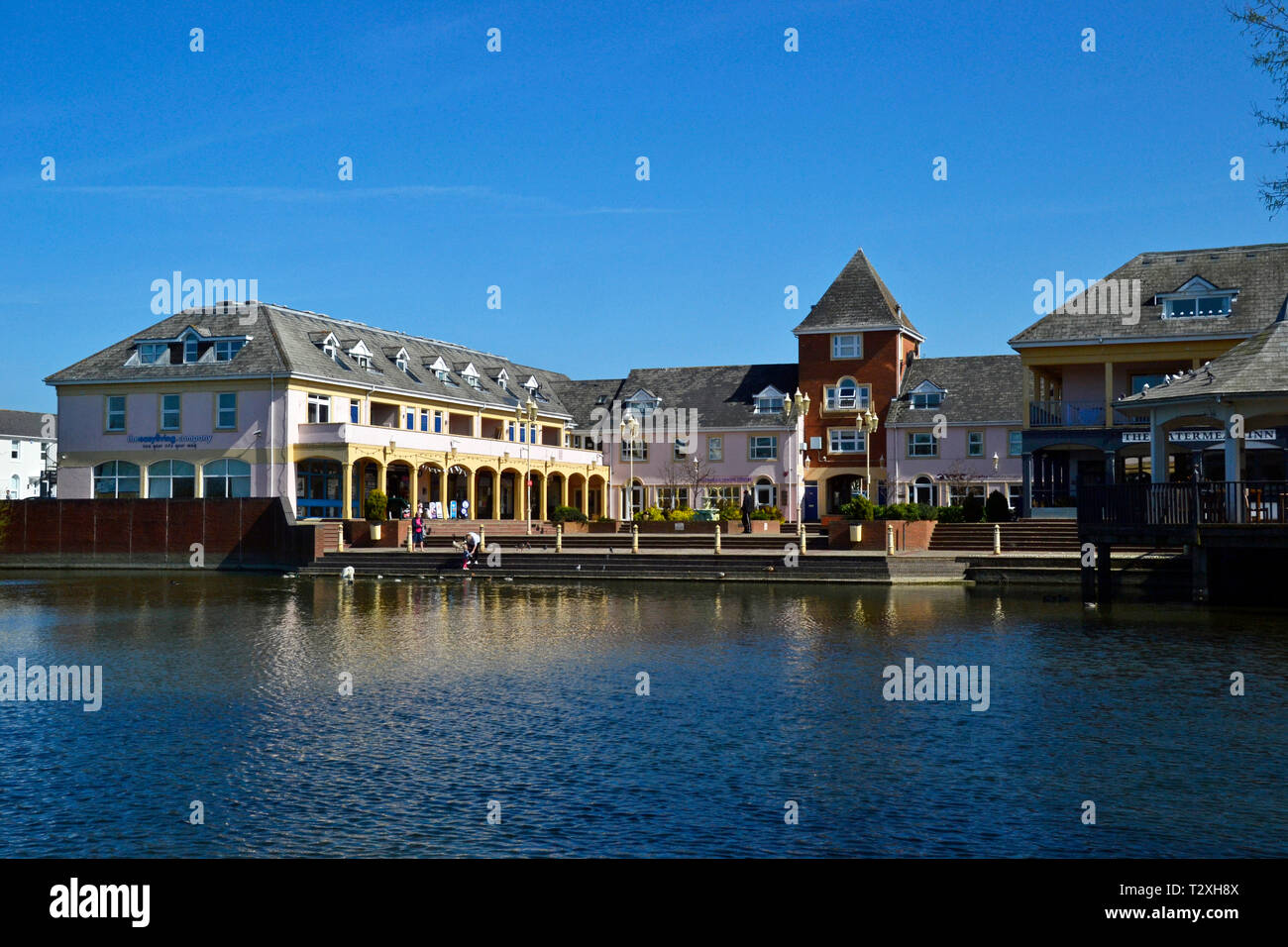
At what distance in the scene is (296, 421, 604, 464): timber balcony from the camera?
168ft

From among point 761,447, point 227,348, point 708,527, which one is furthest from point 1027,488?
point 227,348

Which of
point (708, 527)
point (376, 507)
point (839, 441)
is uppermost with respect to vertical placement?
point (839, 441)

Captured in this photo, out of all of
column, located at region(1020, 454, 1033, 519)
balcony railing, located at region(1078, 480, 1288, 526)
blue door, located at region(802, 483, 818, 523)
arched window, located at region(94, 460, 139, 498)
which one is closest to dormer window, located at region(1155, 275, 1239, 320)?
column, located at region(1020, 454, 1033, 519)

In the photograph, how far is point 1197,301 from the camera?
4753 cm

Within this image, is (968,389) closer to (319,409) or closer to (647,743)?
(319,409)

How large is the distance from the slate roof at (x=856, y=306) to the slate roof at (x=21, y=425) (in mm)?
71479

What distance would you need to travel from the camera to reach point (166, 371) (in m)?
54.5

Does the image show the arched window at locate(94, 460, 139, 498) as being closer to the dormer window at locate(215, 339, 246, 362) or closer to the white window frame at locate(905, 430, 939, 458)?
the dormer window at locate(215, 339, 246, 362)

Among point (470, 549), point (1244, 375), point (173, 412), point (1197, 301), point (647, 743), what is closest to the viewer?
point (647, 743)

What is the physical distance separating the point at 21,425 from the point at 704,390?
66159 mm

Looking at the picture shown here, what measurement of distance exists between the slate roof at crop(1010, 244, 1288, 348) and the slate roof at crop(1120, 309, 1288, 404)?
1572 centimetres

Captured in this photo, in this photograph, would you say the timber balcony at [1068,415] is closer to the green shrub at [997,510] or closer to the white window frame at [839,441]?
the green shrub at [997,510]

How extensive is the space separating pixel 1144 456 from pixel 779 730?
38955 millimetres
